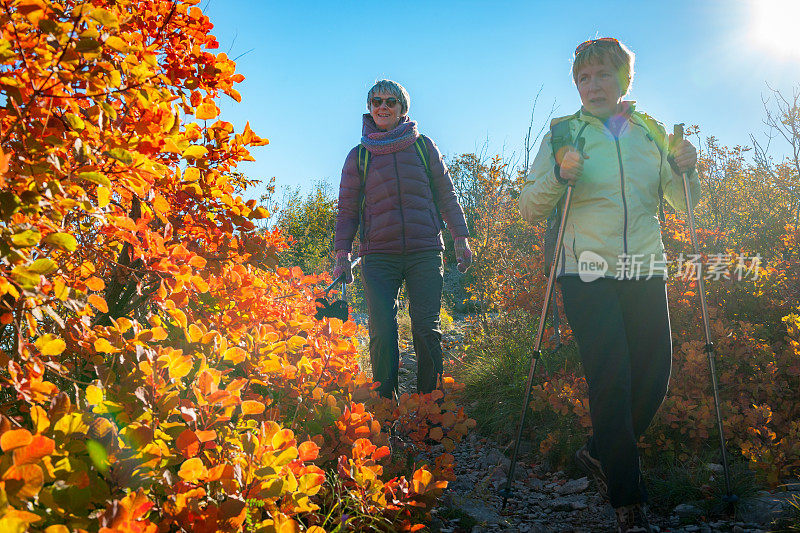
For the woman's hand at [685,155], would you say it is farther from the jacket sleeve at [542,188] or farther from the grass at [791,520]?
the grass at [791,520]

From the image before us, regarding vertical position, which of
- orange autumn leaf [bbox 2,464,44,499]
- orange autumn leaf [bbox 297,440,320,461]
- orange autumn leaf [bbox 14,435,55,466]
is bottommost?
orange autumn leaf [bbox 297,440,320,461]

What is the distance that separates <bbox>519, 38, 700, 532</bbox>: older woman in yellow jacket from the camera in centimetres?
216

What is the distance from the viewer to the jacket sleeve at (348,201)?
3.54m

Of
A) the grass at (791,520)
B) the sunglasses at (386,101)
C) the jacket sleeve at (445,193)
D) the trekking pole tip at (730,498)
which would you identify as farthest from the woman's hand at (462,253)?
the grass at (791,520)

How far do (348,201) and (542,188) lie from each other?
4.94 feet

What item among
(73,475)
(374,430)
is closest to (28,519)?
(73,475)

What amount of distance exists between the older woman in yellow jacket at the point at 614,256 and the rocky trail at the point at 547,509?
0.25 meters

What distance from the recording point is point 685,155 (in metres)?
2.56

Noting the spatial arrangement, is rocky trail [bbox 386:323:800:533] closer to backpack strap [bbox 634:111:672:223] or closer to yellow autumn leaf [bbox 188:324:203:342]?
yellow autumn leaf [bbox 188:324:203:342]

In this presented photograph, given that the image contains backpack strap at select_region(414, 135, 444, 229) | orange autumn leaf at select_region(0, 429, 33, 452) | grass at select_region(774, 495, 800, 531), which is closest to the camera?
orange autumn leaf at select_region(0, 429, 33, 452)

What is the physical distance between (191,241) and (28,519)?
1091 mm

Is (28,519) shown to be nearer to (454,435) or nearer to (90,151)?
(90,151)

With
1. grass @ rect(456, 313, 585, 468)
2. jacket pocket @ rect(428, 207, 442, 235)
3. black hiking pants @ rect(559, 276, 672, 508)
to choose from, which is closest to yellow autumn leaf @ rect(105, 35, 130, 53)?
black hiking pants @ rect(559, 276, 672, 508)

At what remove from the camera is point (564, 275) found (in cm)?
237
